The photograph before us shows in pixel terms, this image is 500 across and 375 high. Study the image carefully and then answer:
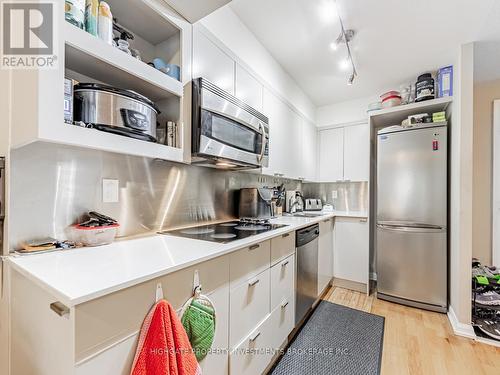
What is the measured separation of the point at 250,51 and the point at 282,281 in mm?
1803

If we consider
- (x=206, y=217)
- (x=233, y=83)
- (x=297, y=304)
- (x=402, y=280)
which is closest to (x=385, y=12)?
(x=233, y=83)

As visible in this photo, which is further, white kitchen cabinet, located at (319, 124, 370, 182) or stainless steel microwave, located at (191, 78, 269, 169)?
white kitchen cabinet, located at (319, 124, 370, 182)

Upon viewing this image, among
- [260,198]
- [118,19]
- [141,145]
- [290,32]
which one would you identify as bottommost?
[260,198]

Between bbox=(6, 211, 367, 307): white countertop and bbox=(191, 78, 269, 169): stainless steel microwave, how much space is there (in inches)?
21.1

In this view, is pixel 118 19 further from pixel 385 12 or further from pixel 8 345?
pixel 385 12

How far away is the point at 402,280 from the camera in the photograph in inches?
95.3

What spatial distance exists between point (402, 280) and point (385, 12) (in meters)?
2.44

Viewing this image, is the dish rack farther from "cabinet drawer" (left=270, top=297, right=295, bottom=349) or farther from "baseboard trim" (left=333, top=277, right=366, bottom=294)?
"cabinet drawer" (left=270, top=297, right=295, bottom=349)

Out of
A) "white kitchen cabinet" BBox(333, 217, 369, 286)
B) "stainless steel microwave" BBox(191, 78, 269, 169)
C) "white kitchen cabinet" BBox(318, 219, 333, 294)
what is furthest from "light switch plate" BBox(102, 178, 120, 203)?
"white kitchen cabinet" BBox(333, 217, 369, 286)

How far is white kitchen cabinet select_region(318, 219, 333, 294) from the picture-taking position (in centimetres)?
239

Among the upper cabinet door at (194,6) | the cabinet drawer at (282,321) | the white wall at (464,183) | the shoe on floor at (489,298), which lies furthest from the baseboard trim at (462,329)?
the upper cabinet door at (194,6)

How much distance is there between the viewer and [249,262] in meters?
1.23

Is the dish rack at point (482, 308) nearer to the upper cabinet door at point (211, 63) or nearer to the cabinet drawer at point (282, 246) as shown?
the cabinet drawer at point (282, 246)

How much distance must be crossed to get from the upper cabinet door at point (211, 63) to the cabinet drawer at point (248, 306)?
1.22m
